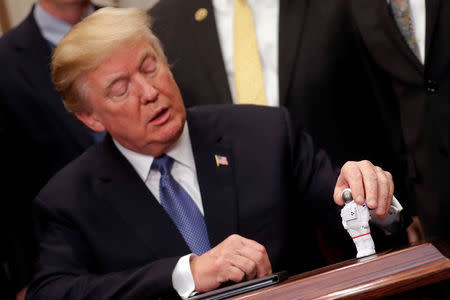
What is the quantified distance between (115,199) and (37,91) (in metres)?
1.12

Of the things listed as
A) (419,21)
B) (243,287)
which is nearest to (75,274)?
(243,287)

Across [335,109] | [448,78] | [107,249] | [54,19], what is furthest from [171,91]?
[54,19]

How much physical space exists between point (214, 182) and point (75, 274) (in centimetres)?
57

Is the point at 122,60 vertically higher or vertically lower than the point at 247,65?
higher

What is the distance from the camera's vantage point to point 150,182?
2.49 meters

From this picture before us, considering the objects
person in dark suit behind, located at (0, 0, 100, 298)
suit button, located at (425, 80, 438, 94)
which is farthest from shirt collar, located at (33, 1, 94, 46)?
suit button, located at (425, 80, 438, 94)

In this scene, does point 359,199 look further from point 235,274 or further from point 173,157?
point 173,157

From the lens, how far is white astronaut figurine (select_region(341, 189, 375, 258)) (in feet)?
5.70

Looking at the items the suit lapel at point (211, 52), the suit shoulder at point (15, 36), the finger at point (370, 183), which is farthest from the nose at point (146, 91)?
the suit shoulder at point (15, 36)

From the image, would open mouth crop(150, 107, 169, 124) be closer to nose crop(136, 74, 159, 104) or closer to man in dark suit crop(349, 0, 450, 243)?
nose crop(136, 74, 159, 104)

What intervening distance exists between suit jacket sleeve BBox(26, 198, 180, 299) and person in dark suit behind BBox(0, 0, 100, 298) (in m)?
0.79

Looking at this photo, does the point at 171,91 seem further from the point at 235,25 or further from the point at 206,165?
the point at 235,25

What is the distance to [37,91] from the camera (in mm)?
3328

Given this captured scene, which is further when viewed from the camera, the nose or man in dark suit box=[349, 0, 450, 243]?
man in dark suit box=[349, 0, 450, 243]
